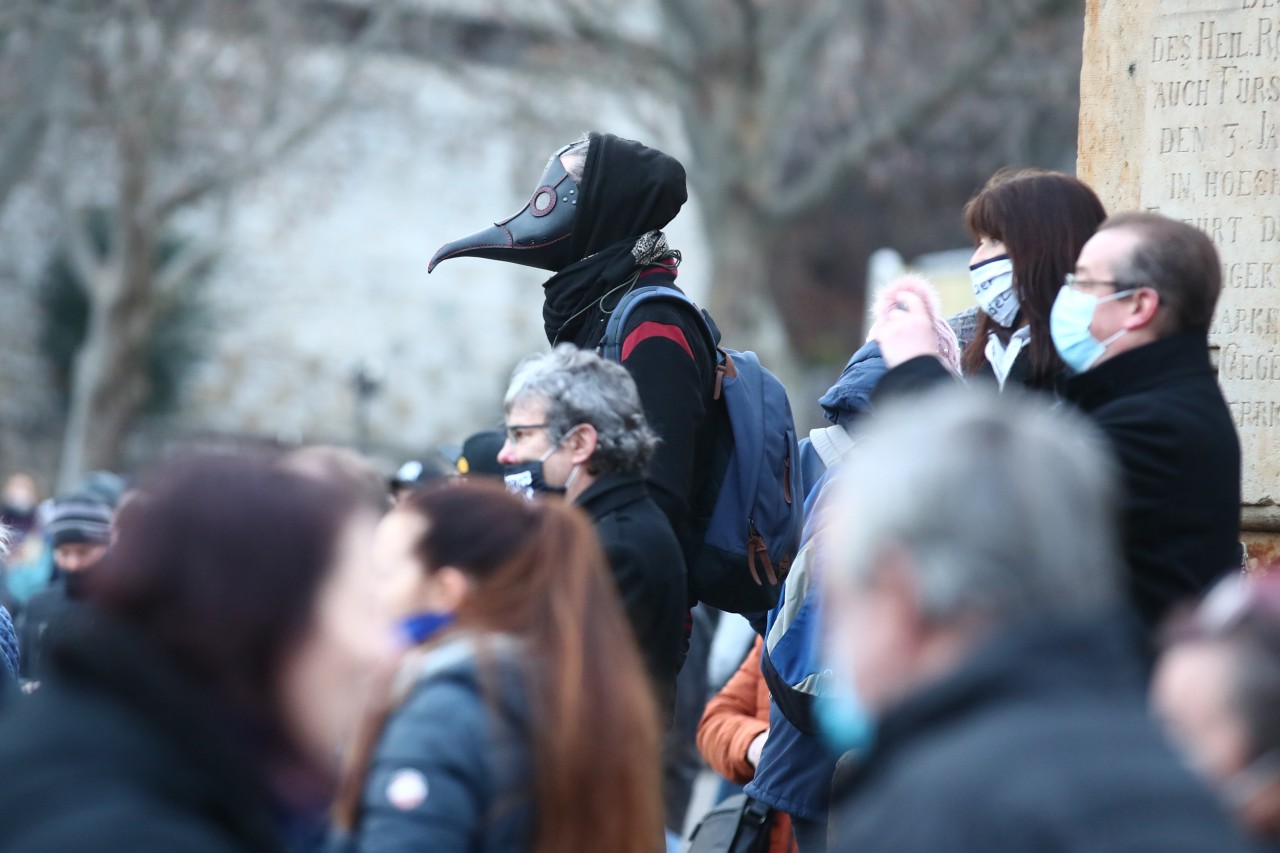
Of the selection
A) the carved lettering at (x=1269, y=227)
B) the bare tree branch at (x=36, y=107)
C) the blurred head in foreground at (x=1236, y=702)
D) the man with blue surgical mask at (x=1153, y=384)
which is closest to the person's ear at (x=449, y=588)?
the man with blue surgical mask at (x=1153, y=384)

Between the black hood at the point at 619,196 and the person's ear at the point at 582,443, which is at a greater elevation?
the black hood at the point at 619,196

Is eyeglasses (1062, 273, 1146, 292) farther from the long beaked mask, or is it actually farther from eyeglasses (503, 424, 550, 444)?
the long beaked mask

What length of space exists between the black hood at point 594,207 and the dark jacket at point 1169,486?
1557 mm

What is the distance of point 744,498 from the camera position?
15.0ft

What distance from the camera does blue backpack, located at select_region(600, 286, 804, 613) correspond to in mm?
4551

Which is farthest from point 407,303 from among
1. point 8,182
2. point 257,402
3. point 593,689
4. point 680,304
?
point 593,689

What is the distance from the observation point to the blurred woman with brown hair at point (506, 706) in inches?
107

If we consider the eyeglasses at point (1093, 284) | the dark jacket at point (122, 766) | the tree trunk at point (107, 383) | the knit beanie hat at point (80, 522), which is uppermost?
the tree trunk at point (107, 383)

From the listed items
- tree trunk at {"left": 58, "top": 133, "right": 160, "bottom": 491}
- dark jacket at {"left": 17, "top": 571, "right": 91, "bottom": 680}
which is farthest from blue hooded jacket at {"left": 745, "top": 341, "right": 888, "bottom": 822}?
A: tree trunk at {"left": 58, "top": 133, "right": 160, "bottom": 491}

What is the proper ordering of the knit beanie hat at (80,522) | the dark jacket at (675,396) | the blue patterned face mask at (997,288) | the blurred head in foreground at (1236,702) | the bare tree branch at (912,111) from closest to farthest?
the blurred head in foreground at (1236,702) → the blue patterned face mask at (997,288) → the dark jacket at (675,396) → the knit beanie hat at (80,522) → the bare tree branch at (912,111)

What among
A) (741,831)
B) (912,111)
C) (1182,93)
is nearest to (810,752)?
(741,831)

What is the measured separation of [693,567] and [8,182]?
49.5ft

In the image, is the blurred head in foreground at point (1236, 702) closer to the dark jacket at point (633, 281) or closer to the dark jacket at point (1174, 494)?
the dark jacket at point (1174, 494)

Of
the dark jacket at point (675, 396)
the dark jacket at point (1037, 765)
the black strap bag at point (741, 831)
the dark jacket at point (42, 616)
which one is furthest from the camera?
the dark jacket at point (42, 616)
